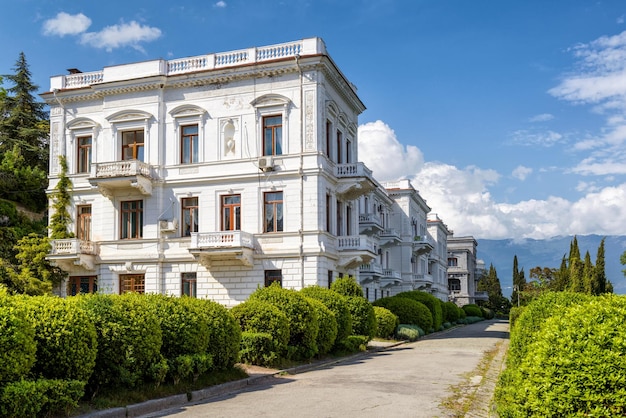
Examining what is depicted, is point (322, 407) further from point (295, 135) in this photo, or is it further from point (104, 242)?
point (104, 242)

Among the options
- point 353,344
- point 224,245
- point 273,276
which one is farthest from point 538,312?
point 273,276

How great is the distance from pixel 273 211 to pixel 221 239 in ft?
9.87

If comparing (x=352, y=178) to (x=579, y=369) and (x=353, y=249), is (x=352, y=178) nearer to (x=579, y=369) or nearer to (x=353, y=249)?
(x=353, y=249)

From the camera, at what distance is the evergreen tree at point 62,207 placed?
120 feet

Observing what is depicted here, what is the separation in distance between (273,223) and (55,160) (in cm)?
1366

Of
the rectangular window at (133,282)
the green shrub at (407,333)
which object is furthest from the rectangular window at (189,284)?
the green shrub at (407,333)

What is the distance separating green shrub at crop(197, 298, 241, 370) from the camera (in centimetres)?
1560

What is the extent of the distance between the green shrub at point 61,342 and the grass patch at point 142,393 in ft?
2.07

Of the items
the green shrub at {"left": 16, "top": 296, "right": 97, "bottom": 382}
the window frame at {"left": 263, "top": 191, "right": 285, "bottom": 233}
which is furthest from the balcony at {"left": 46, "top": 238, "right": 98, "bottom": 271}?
the green shrub at {"left": 16, "top": 296, "right": 97, "bottom": 382}

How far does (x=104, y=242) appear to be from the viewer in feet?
119

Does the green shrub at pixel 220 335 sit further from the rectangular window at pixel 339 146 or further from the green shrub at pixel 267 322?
the rectangular window at pixel 339 146

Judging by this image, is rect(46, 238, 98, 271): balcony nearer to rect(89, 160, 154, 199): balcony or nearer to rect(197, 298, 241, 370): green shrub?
rect(89, 160, 154, 199): balcony

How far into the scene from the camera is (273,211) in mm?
34125

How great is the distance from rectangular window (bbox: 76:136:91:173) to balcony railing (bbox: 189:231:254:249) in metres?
8.92
